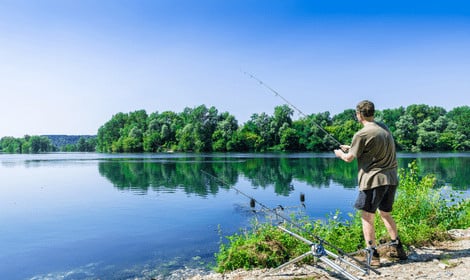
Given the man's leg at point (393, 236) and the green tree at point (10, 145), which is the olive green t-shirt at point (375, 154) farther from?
the green tree at point (10, 145)

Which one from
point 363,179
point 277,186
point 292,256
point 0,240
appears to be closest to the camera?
point 363,179

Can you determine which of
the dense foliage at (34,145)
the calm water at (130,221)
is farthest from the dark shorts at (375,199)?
the dense foliage at (34,145)

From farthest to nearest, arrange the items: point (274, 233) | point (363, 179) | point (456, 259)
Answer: point (274, 233) → point (456, 259) → point (363, 179)

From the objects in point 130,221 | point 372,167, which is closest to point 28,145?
point 130,221

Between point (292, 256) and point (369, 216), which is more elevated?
point (369, 216)

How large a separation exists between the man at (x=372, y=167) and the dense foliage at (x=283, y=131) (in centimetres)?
7226

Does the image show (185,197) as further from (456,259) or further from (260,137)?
(260,137)

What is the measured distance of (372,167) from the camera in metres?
4.88

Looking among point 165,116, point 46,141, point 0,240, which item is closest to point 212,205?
point 0,240

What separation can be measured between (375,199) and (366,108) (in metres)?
1.24

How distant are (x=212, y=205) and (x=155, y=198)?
15.7 feet

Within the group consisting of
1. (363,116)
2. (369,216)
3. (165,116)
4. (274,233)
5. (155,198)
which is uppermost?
(165,116)

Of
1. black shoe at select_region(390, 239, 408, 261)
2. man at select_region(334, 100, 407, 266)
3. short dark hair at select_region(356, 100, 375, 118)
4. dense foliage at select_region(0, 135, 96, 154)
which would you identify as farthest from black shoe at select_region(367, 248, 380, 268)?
dense foliage at select_region(0, 135, 96, 154)

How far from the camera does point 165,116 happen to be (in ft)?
368
